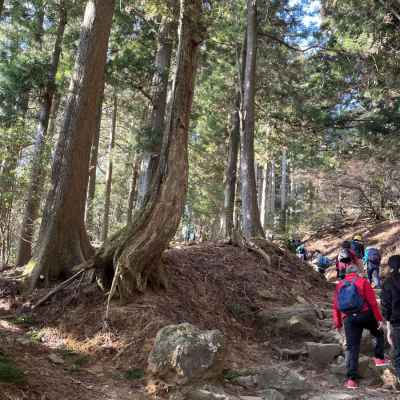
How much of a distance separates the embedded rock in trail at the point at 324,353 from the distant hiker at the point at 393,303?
121 cm

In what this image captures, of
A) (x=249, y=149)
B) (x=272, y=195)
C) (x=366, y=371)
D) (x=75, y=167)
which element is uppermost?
(x=272, y=195)

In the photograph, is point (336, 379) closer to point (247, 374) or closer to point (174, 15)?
point (247, 374)

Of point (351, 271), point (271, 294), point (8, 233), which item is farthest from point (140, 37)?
point (351, 271)

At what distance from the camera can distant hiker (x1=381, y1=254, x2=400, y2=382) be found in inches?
203

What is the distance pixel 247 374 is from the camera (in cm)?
565

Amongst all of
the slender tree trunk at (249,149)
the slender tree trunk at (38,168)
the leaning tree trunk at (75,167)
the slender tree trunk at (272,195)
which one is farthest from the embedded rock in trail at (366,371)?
the slender tree trunk at (272,195)

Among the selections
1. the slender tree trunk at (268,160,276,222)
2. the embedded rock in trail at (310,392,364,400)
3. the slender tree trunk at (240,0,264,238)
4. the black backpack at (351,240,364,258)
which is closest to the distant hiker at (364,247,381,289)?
the black backpack at (351,240,364,258)

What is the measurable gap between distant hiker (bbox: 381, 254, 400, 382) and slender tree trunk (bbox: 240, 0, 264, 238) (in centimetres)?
787

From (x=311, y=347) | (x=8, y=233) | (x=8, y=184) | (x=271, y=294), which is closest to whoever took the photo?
(x=311, y=347)

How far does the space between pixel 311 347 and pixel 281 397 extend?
1668mm

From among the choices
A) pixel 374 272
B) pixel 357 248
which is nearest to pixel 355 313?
pixel 374 272

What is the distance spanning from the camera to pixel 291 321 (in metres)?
7.67

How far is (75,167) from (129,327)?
360 centimetres

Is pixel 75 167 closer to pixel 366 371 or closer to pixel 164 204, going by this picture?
pixel 164 204
